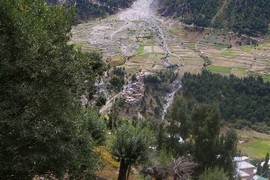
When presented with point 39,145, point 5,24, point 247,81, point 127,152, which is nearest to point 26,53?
point 5,24

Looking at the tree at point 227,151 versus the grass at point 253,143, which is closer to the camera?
the tree at point 227,151

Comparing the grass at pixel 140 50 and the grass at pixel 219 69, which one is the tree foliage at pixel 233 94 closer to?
the grass at pixel 219 69

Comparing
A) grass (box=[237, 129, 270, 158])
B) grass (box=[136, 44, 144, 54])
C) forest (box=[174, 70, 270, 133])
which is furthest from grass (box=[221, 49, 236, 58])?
grass (box=[237, 129, 270, 158])

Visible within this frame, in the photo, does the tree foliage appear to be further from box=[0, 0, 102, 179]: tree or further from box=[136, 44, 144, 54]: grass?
box=[0, 0, 102, 179]: tree

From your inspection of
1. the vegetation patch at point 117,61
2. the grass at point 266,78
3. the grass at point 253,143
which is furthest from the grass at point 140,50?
the grass at point 253,143

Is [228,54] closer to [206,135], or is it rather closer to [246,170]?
[246,170]

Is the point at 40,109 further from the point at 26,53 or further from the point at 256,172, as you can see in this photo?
the point at 256,172
